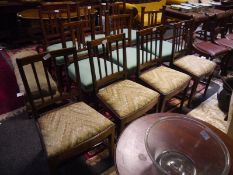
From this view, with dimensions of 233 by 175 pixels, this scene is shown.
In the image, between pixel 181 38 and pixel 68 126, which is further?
pixel 181 38

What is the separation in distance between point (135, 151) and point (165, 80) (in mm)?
1050

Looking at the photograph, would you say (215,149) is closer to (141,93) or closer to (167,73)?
(141,93)

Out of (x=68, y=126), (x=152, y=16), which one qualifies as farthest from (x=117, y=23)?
(x=68, y=126)

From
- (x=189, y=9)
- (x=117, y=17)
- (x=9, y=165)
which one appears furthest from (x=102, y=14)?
(x=9, y=165)

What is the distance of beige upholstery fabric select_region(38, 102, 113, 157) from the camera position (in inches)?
47.8

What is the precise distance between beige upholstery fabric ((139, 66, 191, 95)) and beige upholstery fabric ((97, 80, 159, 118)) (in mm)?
140

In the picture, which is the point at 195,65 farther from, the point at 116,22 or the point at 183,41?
the point at 116,22

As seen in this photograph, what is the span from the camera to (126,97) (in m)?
1.61

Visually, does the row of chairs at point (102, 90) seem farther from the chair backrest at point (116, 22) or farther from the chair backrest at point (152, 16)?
the chair backrest at point (152, 16)

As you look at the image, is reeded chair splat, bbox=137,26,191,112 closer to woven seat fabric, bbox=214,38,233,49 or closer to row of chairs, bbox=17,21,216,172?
row of chairs, bbox=17,21,216,172

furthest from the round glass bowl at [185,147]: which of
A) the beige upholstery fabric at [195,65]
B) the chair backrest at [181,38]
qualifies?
the chair backrest at [181,38]

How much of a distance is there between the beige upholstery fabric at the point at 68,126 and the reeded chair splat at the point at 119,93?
0.17 metres

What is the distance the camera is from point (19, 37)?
161 inches

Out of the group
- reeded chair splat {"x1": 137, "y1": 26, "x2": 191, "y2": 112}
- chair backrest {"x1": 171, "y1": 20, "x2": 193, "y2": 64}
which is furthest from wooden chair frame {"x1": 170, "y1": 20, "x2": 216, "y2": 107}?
reeded chair splat {"x1": 137, "y1": 26, "x2": 191, "y2": 112}
